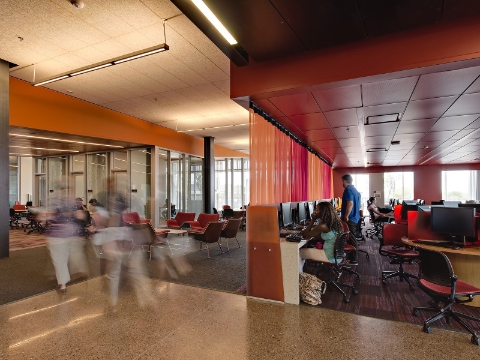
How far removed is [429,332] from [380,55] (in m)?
3.12

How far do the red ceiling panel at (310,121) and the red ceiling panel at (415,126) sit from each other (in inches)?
67.3

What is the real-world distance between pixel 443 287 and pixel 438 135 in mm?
5890

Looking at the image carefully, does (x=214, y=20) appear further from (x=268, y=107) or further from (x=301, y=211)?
(x=301, y=211)

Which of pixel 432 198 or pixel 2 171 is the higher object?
pixel 2 171

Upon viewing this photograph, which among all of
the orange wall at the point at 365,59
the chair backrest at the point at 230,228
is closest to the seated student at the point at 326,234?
the orange wall at the point at 365,59

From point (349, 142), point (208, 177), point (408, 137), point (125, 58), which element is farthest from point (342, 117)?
point (208, 177)

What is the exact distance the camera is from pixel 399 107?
16.8 feet

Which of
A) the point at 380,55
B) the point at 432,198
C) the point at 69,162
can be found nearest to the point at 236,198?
the point at 69,162

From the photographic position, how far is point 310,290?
380cm

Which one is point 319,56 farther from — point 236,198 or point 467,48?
point 236,198

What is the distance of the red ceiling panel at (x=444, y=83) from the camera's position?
11.9 feet

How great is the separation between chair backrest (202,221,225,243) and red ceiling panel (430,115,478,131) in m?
5.34

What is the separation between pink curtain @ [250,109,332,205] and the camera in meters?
4.55

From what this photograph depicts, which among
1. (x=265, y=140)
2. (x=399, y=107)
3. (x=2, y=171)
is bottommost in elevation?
(x=2, y=171)
